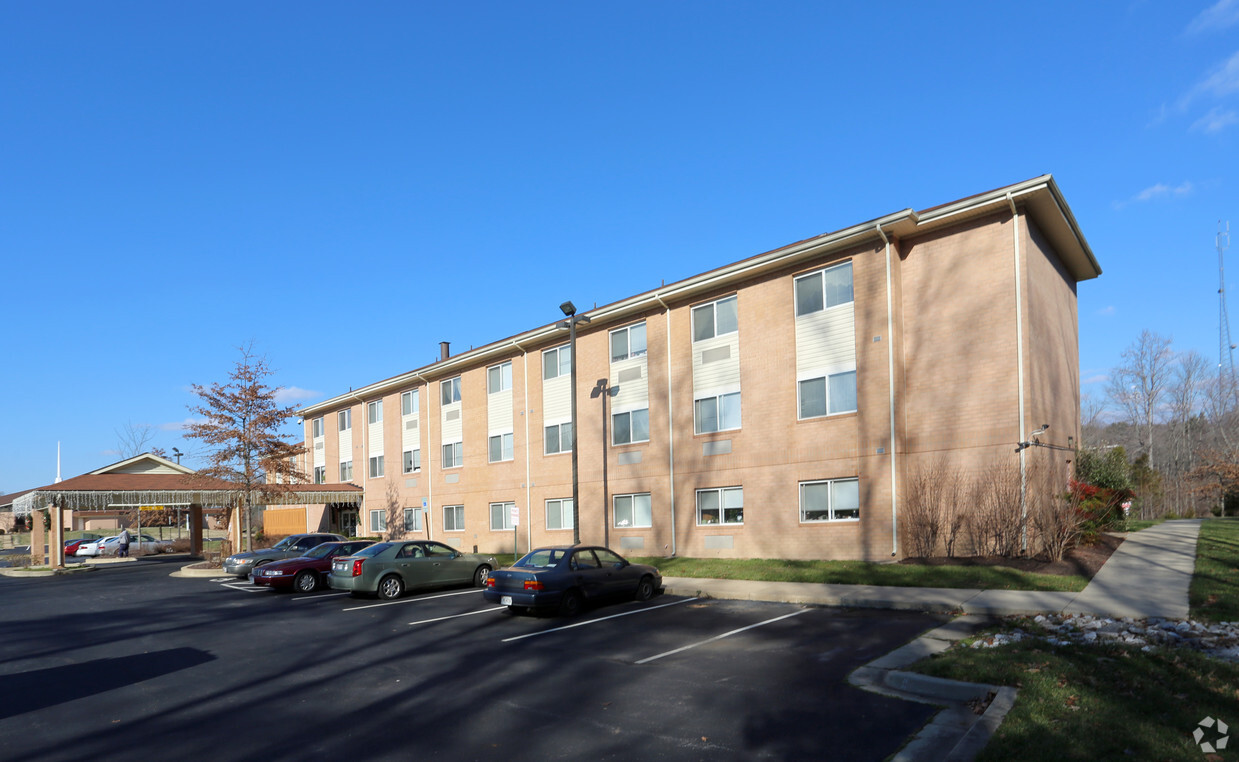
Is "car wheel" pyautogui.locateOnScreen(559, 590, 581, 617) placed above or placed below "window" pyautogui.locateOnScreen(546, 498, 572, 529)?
below

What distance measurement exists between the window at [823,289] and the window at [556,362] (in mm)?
9904

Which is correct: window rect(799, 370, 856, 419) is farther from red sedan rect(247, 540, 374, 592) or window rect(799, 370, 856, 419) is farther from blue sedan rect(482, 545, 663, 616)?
red sedan rect(247, 540, 374, 592)

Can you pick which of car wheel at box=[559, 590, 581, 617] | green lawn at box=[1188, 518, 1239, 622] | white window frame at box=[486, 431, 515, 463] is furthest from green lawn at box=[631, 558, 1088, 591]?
white window frame at box=[486, 431, 515, 463]

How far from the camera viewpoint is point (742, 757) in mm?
6559

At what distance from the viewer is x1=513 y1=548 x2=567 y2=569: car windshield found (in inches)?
602

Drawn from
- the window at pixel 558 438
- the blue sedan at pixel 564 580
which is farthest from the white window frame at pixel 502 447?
the blue sedan at pixel 564 580

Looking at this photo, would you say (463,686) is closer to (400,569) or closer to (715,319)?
(400,569)

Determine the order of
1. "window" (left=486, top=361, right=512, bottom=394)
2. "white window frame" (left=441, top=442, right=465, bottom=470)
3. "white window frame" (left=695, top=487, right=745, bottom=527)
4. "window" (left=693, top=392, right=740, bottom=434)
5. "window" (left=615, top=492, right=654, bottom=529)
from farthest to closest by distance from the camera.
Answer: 1. "white window frame" (left=441, top=442, right=465, bottom=470)
2. "window" (left=486, top=361, right=512, bottom=394)
3. "window" (left=615, top=492, right=654, bottom=529)
4. "window" (left=693, top=392, right=740, bottom=434)
5. "white window frame" (left=695, top=487, right=745, bottom=527)

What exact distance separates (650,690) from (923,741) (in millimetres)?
3185

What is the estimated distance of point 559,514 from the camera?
28.8m

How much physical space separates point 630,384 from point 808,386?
6.88m

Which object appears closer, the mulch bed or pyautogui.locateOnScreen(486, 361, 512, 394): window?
the mulch bed

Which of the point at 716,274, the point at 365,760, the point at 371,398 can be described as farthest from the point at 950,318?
the point at 371,398

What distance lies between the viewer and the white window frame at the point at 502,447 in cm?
3144
